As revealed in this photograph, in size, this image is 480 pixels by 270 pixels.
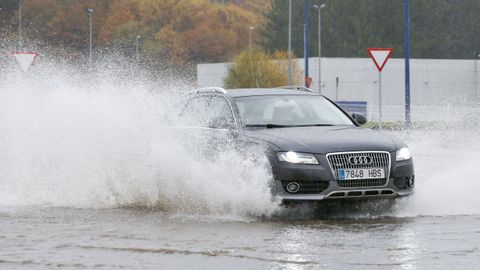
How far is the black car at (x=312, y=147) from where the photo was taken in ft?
36.1

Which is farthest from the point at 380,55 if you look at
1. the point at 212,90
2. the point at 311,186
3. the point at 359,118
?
the point at 311,186

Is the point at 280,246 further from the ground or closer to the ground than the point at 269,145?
closer to the ground

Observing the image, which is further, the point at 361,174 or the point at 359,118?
the point at 359,118

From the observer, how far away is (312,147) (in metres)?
11.1

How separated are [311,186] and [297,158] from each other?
0.32 meters

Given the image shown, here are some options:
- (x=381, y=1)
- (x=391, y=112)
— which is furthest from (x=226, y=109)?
(x=381, y=1)

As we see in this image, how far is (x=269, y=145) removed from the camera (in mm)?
11172

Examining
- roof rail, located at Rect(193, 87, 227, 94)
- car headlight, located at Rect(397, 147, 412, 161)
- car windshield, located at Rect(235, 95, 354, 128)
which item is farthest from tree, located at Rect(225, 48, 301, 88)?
car headlight, located at Rect(397, 147, 412, 161)

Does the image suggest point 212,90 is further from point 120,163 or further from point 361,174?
point 361,174

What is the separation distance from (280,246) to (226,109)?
3.84 meters

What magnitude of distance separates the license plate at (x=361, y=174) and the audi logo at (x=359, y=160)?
0.07 meters

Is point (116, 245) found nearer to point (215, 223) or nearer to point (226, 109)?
point (215, 223)

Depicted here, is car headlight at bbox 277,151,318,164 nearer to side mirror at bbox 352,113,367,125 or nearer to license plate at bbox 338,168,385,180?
license plate at bbox 338,168,385,180

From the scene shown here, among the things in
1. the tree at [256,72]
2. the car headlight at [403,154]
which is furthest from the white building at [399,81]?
the car headlight at [403,154]
